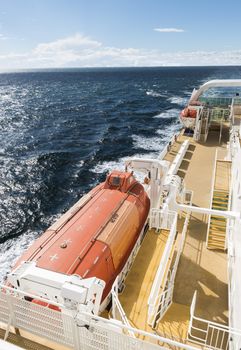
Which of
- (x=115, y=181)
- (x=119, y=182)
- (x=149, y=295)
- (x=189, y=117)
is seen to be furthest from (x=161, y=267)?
(x=189, y=117)

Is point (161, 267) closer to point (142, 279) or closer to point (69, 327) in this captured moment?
point (142, 279)

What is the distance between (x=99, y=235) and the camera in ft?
38.9

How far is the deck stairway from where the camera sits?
15.0 meters

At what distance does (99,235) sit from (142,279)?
2.83m

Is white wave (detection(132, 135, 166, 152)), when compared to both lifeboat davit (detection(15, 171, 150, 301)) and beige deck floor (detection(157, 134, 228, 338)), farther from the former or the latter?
lifeboat davit (detection(15, 171, 150, 301))

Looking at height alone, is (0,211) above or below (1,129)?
below

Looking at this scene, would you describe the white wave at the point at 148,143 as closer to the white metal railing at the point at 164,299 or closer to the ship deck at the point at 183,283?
the ship deck at the point at 183,283

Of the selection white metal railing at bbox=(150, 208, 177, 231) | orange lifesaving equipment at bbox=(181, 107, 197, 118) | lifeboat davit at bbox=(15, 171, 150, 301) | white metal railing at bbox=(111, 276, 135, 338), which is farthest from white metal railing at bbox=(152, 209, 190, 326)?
orange lifesaving equipment at bbox=(181, 107, 197, 118)

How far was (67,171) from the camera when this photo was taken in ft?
110

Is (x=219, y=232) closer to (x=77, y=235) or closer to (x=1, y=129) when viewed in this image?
(x=77, y=235)

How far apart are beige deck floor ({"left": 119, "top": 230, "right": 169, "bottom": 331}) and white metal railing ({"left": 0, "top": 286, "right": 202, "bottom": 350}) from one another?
374cm

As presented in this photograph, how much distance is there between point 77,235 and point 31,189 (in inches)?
Result: 734

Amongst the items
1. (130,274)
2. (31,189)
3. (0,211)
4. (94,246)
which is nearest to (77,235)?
(94,246)

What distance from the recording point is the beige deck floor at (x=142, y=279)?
1075 cm
